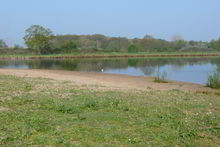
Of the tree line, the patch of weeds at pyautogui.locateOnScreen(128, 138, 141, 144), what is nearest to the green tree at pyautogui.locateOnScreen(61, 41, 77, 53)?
the tree line

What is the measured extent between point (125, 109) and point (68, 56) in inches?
2519

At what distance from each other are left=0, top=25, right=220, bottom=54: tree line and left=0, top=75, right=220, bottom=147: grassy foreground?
2671 inches

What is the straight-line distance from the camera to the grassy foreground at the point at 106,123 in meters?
5.76

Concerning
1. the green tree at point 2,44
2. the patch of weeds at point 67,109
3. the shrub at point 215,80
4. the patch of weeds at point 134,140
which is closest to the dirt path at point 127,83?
the shrub at point 215,80

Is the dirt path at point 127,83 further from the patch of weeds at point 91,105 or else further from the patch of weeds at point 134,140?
the patch of weeds at point 134,140

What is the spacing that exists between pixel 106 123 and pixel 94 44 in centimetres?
10397

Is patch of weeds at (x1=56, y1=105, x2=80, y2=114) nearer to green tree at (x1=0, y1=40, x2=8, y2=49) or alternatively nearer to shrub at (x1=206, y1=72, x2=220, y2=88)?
shrub at (x1=206, y1=72, x2=220, y2=88)

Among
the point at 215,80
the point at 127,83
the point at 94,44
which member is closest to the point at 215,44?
the point at 94,44

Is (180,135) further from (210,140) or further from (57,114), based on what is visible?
(57,114)

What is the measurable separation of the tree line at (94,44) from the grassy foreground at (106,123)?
67832 mm

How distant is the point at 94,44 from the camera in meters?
110

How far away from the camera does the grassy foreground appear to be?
576 centimetres

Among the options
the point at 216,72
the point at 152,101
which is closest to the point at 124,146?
the point at 152,101

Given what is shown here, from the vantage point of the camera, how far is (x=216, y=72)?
19.1m
